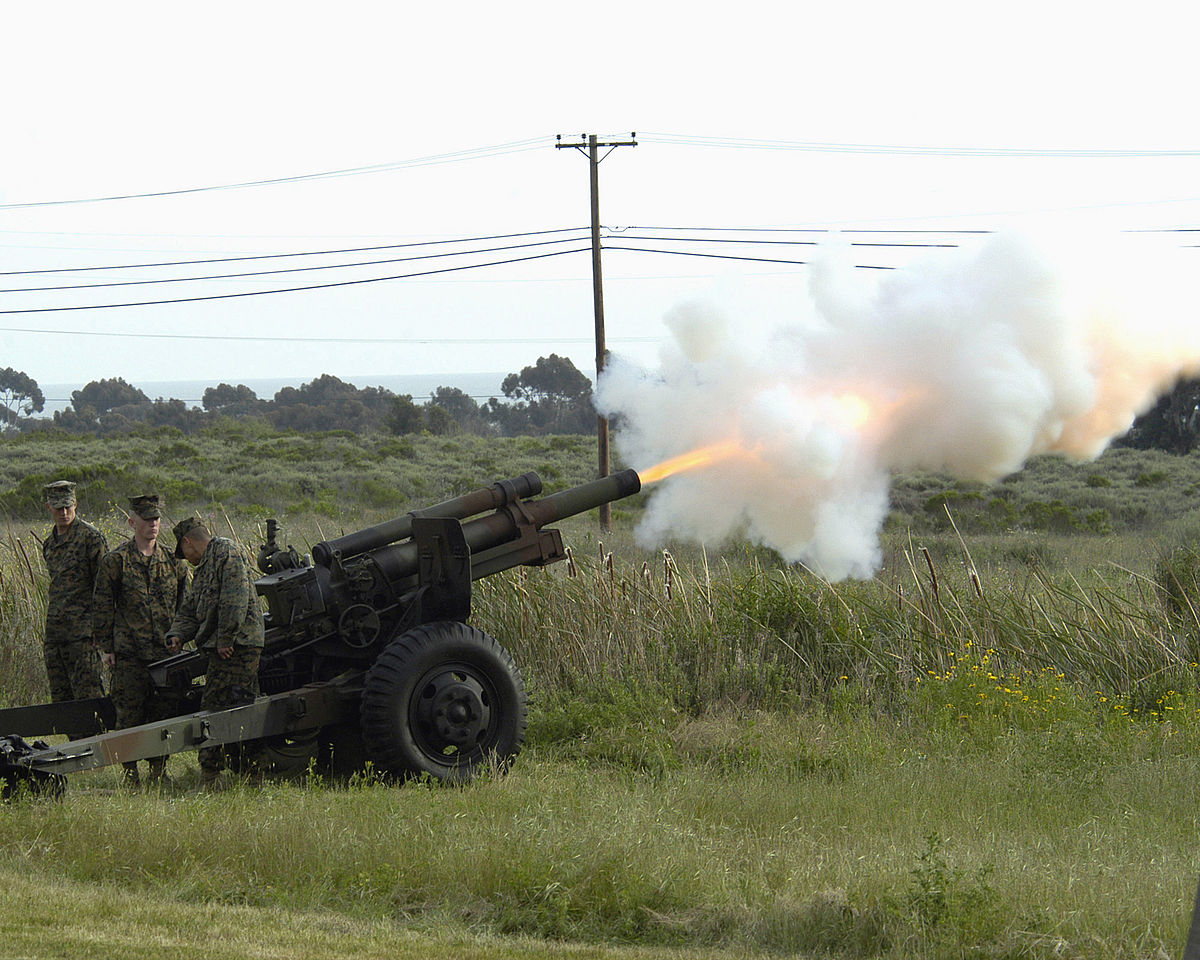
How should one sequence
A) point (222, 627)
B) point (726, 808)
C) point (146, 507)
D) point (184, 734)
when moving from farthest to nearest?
point (146, 507) → point (222, 627) → point (184, 734) → point (726, 808)

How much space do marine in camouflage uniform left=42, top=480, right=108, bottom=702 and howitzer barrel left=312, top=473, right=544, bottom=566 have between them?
1.86m

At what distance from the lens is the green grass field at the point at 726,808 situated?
5699 mm

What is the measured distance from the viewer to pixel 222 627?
27.4 ft

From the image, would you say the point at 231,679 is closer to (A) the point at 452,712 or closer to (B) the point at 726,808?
(A) the point at 452,712

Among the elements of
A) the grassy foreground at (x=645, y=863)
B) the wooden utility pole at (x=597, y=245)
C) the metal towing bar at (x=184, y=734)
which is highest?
the wooden utility pole at (x=597, y=245)

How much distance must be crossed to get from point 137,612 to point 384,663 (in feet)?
6.47

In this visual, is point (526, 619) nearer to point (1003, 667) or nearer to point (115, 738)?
point (1003, 667)

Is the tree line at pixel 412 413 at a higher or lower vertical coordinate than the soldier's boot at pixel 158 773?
higher

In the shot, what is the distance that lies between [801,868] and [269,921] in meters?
2.45

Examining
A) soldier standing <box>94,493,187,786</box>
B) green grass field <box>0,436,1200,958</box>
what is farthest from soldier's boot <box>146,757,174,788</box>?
green grass field <box>0,436,1200,958</box>

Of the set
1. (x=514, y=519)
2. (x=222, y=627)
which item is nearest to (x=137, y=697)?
(x=222, y=627)

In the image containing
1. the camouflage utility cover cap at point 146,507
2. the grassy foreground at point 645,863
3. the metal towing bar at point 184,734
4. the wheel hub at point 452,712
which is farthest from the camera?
the camouflage utility cover cap at point 146,507

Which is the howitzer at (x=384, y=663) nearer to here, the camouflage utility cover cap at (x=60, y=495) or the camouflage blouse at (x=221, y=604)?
the camouflage blouse at (x=221, y=604)

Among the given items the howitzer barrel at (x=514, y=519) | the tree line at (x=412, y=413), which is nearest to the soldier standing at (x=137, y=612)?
the howitzer barrel at (x=514, y=519)
